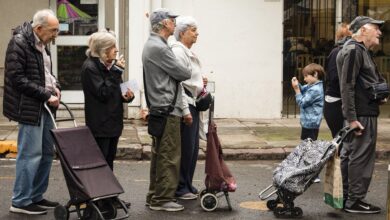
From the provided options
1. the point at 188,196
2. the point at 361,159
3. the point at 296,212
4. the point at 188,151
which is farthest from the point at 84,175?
the point at 361,159

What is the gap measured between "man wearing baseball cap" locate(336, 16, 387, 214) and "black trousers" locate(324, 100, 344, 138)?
85cm

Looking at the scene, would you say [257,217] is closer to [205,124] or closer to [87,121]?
[205,124]

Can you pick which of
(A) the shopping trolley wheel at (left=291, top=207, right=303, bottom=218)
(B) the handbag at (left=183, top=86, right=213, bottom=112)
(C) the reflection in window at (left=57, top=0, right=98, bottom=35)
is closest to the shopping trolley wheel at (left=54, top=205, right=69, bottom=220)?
(B) the handbag at (left=183, top=86, right=213, bottom=112)

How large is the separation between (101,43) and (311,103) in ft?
9.82

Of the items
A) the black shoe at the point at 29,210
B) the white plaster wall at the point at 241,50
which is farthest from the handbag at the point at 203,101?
the white plaster wall at the point at 241,50

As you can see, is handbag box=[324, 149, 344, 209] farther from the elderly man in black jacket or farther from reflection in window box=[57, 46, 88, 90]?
reflection in window box=[57, 46, 88, 90]

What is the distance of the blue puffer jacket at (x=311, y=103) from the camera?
8.96 metres

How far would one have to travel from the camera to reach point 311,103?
354 inches

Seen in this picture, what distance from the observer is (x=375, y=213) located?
741 cm

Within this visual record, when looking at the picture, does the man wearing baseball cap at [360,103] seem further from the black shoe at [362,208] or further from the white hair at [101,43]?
the white hair at [101,43]

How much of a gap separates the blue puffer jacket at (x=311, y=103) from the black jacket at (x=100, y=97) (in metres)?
2.69

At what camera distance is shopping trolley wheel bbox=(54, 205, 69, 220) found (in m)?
6.62

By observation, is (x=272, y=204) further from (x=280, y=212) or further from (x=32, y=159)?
(x=32, y=159)

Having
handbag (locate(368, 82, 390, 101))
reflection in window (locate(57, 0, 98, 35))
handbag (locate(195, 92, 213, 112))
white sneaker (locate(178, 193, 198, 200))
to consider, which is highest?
reflection in window (locate(57, 0, 98, 35))
